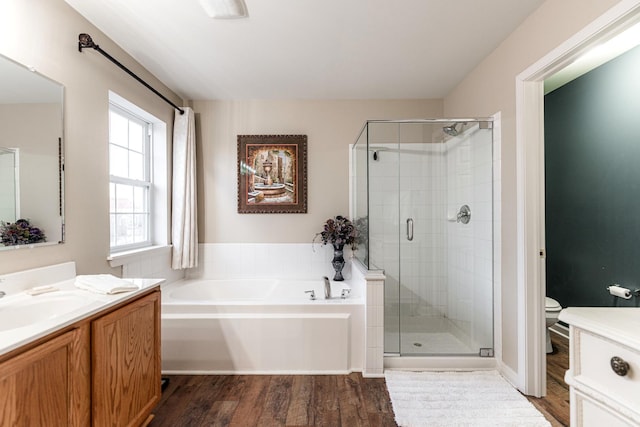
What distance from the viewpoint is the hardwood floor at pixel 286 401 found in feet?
5.74

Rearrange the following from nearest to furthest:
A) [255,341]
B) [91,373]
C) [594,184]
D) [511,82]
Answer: [91,373], [511,82], [255,341], [594,184]

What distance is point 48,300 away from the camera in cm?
137

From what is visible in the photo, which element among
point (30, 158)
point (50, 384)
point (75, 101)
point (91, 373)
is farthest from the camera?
point (75, 101)

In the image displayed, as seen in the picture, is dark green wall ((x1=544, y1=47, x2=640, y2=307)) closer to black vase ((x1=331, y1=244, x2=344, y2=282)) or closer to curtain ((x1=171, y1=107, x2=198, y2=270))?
black vase ((x1=331, y1=244, x2=344, y2=282))

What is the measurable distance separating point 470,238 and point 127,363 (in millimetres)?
2520

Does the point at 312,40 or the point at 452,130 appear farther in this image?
the point at 452,130

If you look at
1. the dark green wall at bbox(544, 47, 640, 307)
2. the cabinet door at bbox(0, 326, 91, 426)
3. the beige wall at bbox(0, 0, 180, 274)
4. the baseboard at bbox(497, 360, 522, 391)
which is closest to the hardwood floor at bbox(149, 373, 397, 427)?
the cabinet door at bbox(0, 326, 91, 426)

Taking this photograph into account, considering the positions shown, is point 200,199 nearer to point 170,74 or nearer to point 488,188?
point 170,74

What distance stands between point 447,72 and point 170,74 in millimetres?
2472

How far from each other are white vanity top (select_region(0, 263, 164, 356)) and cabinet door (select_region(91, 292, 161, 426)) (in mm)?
65

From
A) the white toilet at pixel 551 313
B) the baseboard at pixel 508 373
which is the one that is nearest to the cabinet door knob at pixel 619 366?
the baseboard at pixel 508 373

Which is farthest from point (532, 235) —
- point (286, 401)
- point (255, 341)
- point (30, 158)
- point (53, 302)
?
point (30, 158)

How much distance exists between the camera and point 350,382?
2143 mm

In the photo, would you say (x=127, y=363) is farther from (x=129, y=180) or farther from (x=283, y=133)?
(x=283, y=133)
